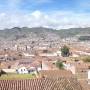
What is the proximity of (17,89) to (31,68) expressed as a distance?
146ft

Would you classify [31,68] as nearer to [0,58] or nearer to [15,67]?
[15,67]

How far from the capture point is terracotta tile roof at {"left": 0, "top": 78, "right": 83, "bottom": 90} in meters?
17.4

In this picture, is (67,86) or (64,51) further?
(64,51)

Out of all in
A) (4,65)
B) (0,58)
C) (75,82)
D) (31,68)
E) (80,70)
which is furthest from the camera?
(0,58)

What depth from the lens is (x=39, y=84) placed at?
1781cm

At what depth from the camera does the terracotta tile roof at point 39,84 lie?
17.4 meters

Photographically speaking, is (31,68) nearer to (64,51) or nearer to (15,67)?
(15,67)

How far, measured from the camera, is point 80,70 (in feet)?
147

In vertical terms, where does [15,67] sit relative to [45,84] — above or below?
below

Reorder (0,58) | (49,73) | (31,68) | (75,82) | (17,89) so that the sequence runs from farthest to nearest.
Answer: (0,58) → (31,68) → (49,73) → (75,82) → (17,89)

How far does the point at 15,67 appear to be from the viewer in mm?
64625

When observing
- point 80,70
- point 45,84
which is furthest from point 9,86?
point 80,70

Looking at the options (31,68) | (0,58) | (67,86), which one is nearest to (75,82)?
(67,86)

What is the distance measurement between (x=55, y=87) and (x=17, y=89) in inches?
91.3
